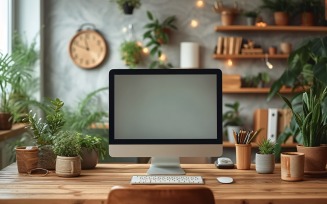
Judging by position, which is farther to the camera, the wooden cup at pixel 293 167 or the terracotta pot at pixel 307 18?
the terracotta pot at pixel 307 18

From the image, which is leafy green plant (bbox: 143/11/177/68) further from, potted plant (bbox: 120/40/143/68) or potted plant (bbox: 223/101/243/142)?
potted plant (bbox: 223/101/243/142)

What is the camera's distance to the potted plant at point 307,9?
543 centimetres

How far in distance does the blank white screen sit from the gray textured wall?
2.95 meters

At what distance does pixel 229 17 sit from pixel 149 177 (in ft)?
10.8

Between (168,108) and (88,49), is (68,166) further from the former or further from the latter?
(88,49)

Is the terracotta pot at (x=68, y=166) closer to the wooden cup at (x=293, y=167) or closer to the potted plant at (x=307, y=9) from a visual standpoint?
the wooden cup at (x=293, y=167)

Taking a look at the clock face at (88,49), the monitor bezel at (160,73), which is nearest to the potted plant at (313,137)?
the monitor bezel at (160,73)

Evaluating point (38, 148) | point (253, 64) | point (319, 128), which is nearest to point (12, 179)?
point (38, 148)

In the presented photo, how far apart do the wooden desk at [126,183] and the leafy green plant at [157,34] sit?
2.83 m

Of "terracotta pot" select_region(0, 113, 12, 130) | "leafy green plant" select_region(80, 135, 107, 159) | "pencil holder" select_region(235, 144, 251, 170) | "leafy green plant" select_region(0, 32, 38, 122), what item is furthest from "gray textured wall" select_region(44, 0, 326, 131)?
"pencil holder" select_region(235, 144, 251, 170)

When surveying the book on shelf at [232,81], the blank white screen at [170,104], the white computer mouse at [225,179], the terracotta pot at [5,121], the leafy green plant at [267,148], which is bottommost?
the white computer mouse at [225,179]

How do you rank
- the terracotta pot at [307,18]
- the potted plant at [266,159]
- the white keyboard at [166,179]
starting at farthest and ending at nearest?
the terracotta pot at [307,18] → the potted plant at [266,159] → the white keyboard at [166,179]

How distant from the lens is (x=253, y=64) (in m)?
5.59

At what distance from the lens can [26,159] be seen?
2.61 meters
